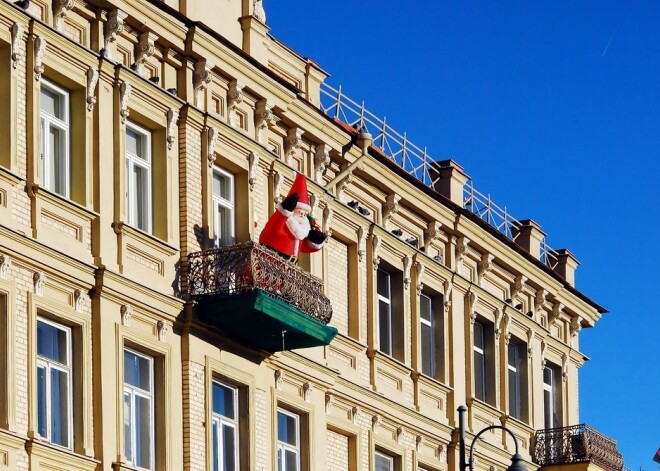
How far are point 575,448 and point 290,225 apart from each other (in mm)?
14009

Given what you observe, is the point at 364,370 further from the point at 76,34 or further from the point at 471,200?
the point at 76,34

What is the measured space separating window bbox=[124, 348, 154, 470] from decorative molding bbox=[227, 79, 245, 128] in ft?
17.8

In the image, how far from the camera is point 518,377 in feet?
168

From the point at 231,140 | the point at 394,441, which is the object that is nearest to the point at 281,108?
the point at 231,140

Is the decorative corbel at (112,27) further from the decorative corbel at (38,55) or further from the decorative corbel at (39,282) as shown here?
the decorative corbel at (39,282)

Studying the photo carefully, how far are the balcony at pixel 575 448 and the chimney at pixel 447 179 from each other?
612 cm

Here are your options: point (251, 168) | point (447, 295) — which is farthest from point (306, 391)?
point (447, 295)

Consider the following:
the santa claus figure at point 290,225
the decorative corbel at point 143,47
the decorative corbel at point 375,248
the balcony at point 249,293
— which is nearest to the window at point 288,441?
the balcony at point 249,293

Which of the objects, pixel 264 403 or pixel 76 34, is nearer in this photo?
pixel 76 34

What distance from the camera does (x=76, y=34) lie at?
35.2m

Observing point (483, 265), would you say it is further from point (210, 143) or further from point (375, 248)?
point (210, 143)

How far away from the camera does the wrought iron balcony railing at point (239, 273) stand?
36.7 meters

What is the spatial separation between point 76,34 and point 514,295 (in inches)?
731

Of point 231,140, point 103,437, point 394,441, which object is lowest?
point 103,437
